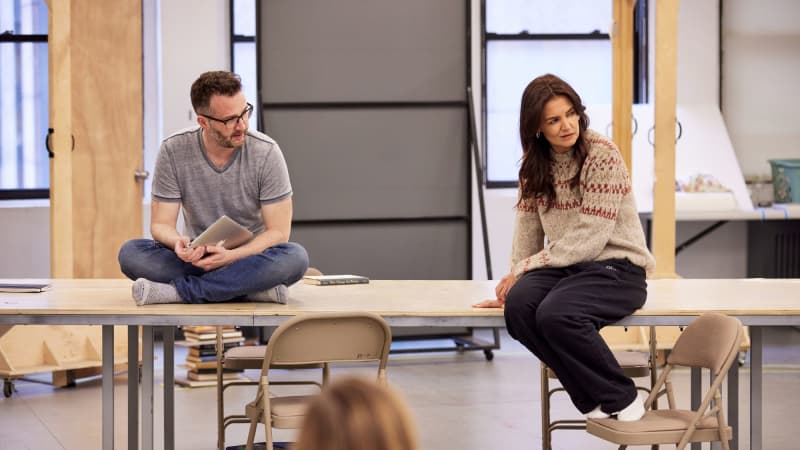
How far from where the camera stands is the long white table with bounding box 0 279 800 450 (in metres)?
3.42

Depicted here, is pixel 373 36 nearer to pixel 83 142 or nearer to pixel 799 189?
pixel 83 142

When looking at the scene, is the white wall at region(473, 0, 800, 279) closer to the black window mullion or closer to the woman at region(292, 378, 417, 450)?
the black window mullion

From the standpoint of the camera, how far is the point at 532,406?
5.73 meters

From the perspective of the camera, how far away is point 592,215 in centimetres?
346

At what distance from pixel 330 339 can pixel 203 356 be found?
3593mm

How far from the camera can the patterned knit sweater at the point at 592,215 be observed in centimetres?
346

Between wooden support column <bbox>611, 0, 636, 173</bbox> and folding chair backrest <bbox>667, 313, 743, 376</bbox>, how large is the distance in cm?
395

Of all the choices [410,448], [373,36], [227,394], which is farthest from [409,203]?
[410,448]

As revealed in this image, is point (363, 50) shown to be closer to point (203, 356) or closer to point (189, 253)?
point (203, 356)

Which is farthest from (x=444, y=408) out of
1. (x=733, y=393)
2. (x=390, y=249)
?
(x=733, y=393)

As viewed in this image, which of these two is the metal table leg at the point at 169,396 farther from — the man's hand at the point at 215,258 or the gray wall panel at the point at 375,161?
the gray wall panel at the point at 375,161

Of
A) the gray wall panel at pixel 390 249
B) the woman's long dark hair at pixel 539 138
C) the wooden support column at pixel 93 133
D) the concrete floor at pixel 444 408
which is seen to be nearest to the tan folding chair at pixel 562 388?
the concrete floor at pixel 444 408

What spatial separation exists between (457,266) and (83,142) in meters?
2.57

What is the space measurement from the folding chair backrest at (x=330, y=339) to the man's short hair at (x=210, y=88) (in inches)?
37.1
